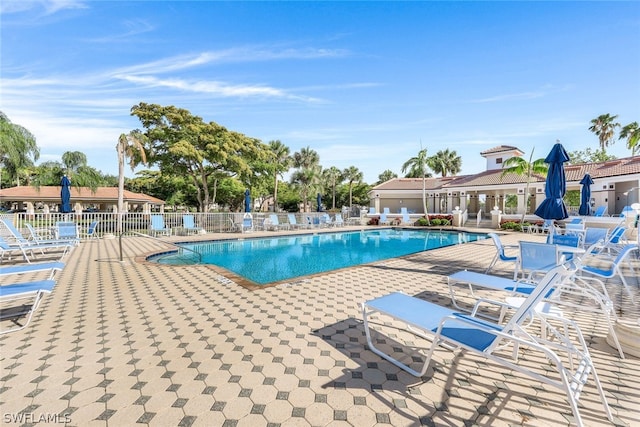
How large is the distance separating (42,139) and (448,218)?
27897 millimetres

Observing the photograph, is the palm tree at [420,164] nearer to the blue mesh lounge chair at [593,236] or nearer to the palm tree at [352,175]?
the blue mesh lounge chair at [593,236]

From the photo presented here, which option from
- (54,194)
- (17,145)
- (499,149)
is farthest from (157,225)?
(499,149)

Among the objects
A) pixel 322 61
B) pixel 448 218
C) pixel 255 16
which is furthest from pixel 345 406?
pixel 448 218

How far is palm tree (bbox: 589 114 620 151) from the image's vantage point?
30.9m

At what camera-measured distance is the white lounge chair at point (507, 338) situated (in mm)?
1966

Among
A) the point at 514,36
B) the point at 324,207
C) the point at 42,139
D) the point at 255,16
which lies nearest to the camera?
the point at 514,36

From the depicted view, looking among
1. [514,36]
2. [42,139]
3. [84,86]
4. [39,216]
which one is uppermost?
[514,36]

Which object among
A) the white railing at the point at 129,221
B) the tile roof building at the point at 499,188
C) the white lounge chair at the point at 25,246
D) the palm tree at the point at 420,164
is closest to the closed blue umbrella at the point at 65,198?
the white railing at the point at 129,221

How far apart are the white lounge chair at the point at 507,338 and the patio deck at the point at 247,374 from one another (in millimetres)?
183

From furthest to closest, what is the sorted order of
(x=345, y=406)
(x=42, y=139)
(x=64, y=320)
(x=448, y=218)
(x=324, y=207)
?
(x=324, y=207) < (x=448, y=218) < (x=42, y=139) < (x=64, y=320) < (x=345, y=406)

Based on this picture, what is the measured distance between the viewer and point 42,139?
14.5 meters

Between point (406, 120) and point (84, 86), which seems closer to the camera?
point (84, 86)

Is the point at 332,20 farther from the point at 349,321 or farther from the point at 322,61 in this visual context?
the point at 349,321

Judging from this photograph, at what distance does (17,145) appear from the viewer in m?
13.0
